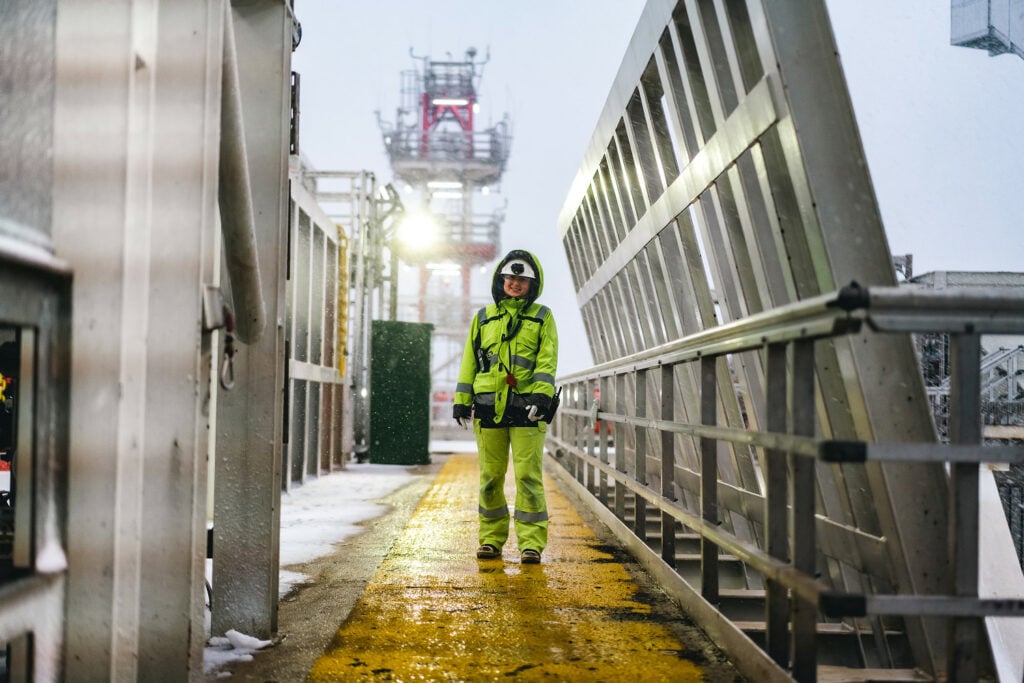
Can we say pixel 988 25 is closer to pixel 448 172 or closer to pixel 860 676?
pixel 860 676

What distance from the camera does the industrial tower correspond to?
38.9m

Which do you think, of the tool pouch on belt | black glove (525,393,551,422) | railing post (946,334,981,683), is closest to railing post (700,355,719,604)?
railing post (946,334,981,683)

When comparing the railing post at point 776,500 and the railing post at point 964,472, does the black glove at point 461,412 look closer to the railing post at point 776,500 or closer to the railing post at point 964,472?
the railing post at point 776,500

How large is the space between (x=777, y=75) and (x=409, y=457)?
9.39 m

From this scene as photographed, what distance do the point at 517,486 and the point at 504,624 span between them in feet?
4.85

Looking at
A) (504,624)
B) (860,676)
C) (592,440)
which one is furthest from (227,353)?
(592,440)

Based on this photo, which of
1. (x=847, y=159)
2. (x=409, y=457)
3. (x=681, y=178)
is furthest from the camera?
(x=409, y=457)

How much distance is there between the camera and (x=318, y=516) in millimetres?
6965

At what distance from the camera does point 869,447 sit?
6.77 ft

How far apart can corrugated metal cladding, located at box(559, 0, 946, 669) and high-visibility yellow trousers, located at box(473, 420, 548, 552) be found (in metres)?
0.95

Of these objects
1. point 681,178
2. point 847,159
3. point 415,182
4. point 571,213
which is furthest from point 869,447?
point 415,182

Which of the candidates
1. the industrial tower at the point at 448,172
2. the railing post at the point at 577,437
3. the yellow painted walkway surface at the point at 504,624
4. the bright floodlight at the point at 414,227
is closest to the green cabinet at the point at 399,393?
the bright floodlight at the point at 414,227

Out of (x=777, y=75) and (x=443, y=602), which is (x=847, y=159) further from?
(x=443, y=602)

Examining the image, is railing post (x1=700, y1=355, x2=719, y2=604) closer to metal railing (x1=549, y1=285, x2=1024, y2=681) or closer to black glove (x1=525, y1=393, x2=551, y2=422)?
metal railing (x1=549, y1=285, x2=1024, y2=681)
